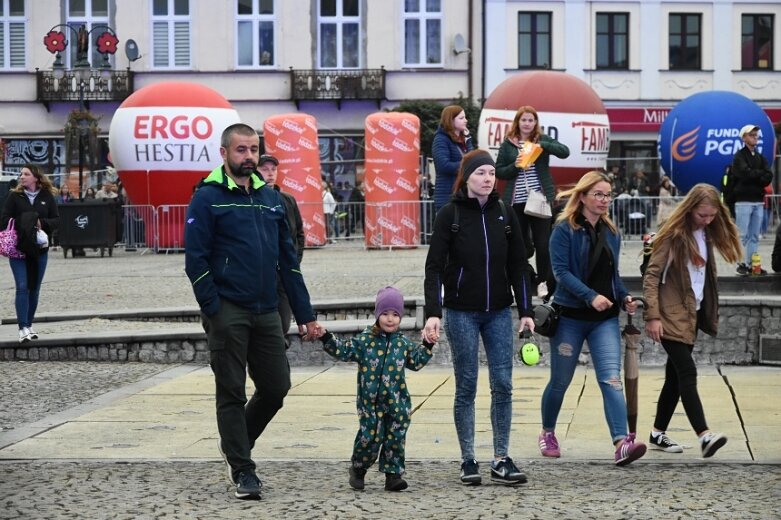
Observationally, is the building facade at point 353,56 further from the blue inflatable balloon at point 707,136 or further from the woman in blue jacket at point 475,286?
the woman in blue jacket at point 475,286

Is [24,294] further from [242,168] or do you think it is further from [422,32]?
[422,32]

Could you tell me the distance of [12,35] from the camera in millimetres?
44531

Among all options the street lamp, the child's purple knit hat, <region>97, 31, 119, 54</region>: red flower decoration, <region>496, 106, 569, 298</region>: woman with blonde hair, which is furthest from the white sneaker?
<region>97, 31, 119, 54</region>: red flower decoration

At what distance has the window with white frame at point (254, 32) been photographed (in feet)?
144

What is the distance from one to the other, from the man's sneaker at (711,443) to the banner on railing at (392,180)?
20592 mm

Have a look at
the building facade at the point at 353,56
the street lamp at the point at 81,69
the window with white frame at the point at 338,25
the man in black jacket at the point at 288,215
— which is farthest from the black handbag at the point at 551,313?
the window with white frame at the point at 338,25

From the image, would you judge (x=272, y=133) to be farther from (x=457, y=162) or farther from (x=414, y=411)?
(x=414, y=411)

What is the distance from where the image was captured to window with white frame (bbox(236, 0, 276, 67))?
1734 inches

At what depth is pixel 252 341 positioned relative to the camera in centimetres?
774

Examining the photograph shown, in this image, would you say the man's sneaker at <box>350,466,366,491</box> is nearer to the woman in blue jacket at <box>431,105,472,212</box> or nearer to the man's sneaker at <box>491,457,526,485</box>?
the man's sneaker at <box>491,457,526,485</box>

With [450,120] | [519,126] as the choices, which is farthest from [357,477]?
[450,120]

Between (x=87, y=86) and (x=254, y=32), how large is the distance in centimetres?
501

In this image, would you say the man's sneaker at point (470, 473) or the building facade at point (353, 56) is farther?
the building facade at point (353, 56)

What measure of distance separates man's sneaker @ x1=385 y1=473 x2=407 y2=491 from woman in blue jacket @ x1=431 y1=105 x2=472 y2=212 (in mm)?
6054
